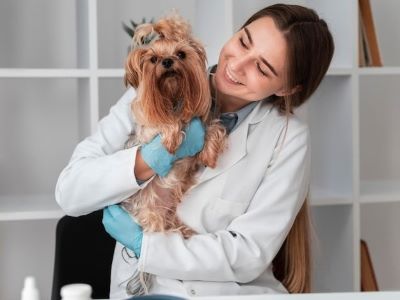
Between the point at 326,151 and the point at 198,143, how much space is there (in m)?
0.97

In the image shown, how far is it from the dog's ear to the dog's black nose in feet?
0.18

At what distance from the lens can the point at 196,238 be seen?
1676mm

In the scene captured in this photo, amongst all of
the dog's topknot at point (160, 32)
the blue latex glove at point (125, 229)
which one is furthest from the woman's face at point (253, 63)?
the blue latex glove at point (125, 229)

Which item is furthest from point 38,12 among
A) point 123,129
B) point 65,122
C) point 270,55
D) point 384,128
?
point 384,128

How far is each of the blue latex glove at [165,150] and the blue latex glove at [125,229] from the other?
0.15 m

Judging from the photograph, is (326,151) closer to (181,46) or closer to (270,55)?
(270,55)

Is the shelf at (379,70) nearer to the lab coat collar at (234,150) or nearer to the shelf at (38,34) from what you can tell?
the lab coat collar at (234,150)

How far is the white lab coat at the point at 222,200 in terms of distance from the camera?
1649 millimetres

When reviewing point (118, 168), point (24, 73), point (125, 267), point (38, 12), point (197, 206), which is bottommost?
point (125, 267)

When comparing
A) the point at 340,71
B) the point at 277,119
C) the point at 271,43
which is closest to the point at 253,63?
the point at 271,43

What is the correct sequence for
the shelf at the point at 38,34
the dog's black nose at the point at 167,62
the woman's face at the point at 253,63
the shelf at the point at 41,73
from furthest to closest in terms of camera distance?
the shelf at the point at 38,34 → the shelf at the point at 41,73 → the woman's face at the point at 253,63 → the dog's black nose at the point at 167,62

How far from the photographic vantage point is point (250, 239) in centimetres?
170

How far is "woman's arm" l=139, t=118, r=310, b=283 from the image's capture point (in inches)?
64.5

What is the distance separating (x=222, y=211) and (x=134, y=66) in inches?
18.2
